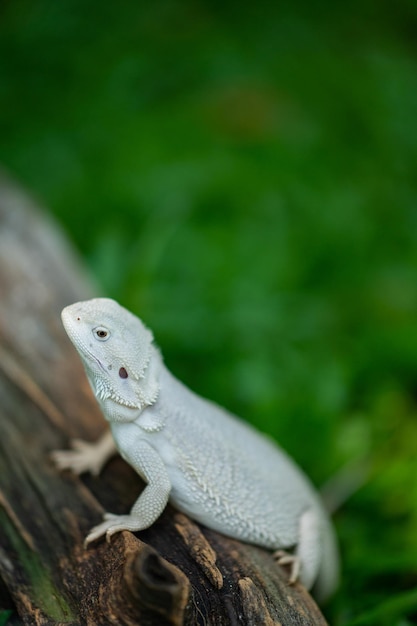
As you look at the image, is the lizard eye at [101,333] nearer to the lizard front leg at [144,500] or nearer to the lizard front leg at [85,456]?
the lizard front leg at [144,500]

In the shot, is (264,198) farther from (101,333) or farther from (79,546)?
(79,546)

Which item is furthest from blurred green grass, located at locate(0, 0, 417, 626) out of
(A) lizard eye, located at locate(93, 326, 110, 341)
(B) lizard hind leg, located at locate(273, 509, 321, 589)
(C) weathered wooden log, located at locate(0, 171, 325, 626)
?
(A) lizard eye, located at locate(93, 326, 110, 341)

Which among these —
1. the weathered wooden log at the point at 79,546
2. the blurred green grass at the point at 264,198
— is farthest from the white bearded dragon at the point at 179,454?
the blurred green grass at the point at 264,198

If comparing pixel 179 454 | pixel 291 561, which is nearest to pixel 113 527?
pixel 179 454

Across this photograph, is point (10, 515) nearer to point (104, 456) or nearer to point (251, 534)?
point (104, 456)

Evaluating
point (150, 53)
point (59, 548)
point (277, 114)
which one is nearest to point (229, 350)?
point (59, 548)
